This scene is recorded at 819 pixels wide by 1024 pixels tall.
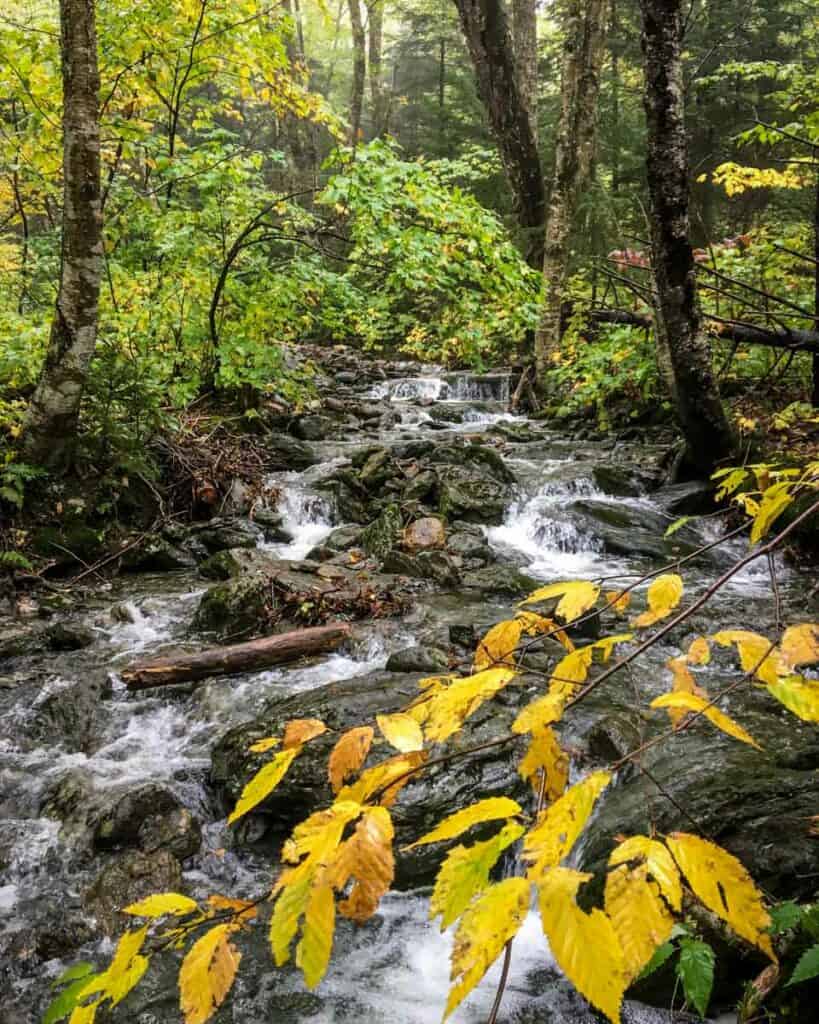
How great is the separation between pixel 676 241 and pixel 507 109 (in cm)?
877

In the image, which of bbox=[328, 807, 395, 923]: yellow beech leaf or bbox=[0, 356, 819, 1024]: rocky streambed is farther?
bbox=[0, 356, 819, 1024]: rocky streambed


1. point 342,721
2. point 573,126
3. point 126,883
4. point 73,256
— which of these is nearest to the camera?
point 126,883

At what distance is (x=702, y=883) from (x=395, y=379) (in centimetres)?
1774

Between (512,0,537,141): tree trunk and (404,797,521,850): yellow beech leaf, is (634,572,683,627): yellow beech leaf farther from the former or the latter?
(512,0,537,141): tree trunk

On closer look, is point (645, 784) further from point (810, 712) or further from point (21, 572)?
point (21, 572)

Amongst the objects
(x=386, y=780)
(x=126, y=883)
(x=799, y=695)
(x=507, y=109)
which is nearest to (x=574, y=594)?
(x=799, y=695)

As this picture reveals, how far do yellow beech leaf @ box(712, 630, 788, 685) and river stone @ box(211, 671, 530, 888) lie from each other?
2616 millimetres

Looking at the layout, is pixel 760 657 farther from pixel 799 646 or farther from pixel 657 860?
pixel 657 860

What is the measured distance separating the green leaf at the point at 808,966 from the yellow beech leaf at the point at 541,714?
4.02ft

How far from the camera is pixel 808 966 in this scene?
171cm

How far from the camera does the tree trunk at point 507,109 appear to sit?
12.4 meters

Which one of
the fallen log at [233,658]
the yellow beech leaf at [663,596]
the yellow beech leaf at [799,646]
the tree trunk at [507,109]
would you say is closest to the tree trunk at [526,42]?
the tree trunk at [507,109]

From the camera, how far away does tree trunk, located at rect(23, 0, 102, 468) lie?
569 centimetres

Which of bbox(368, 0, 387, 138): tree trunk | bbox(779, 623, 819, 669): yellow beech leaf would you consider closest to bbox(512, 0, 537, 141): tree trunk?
bbox(368, 0, 387, 138): tree trunk
